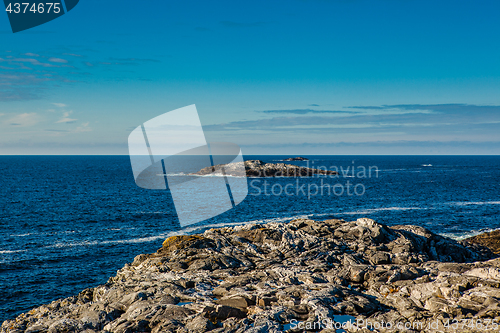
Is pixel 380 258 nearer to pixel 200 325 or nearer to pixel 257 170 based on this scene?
pixel 200 325

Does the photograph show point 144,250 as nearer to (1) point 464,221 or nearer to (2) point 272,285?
(2) point 272,285

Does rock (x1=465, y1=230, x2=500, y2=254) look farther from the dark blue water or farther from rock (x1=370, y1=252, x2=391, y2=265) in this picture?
rock (x1=370, y1=252, x2=391, y2=265)

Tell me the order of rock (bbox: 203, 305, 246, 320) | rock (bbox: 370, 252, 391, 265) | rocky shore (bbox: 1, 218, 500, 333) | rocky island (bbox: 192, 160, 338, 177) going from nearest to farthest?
rocky shore (bbox: 1, 218, 500, 333), rock (bbox: 203, 305, 246, 320), rock (bbox: 370, 252, 391, 265), rocky island (bbox: 192, 160, 338, 177)

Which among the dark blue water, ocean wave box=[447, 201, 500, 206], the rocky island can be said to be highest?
the rocky island

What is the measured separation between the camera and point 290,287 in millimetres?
14477

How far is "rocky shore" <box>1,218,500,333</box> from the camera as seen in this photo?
11.8 metres

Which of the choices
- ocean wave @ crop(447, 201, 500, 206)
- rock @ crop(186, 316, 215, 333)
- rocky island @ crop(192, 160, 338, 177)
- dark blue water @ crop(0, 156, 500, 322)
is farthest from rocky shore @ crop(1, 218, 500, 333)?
rocky island @ crop(192, 160, 338, 177)

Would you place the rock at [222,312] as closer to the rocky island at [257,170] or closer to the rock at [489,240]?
the rock at [489,240]

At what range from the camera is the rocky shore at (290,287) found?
11.8 m

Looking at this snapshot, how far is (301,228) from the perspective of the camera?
2188 cm

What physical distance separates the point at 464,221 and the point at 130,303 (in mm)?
52442

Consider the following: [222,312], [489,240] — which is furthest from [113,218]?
[489,240]

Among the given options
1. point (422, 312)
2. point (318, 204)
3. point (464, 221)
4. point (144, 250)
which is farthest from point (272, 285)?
point (318, 204)

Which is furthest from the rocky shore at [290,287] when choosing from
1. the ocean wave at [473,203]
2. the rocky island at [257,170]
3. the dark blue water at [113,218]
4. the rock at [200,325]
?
the rocky island at [257,170]
